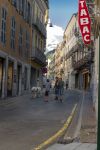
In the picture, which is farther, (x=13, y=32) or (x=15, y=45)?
(x=15, y=45)

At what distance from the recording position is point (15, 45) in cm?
3669

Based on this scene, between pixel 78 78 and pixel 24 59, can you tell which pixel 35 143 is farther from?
pixel 78 78

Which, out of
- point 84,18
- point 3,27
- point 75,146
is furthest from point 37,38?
point 75,146

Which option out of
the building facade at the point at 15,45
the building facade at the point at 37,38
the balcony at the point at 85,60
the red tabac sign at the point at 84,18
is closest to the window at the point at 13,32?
the building facade at the point at 15,45

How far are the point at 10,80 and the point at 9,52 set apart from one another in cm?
293

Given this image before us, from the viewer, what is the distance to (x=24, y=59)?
4253cm

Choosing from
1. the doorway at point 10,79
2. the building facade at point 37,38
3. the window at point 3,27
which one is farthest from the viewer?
the building facade at point 37,38

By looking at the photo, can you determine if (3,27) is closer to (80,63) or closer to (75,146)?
(75,146)

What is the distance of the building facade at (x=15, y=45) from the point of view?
1276 inches

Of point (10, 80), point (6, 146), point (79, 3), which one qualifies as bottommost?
point (6, 146)

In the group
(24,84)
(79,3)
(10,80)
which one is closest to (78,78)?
(24,84)

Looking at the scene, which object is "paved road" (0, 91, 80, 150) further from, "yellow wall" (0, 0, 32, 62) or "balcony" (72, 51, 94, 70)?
"balcony" (72, 51, 94, 70)

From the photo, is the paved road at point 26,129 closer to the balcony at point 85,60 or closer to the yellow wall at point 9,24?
the yellow wall at point 9,24

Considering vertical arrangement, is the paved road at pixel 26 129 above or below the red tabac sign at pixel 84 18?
below
